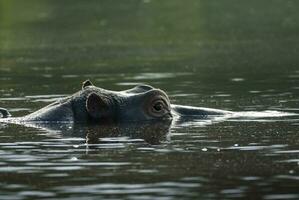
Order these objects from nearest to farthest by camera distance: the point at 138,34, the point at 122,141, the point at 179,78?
1. the point at 122,141
2. the point at 179,78
3. the point at 138,34

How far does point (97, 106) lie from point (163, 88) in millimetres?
5541

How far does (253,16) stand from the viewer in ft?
136

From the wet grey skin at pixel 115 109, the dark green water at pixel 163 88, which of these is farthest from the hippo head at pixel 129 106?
the dark green water at pixel 163 88

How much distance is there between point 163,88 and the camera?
21.2 metres

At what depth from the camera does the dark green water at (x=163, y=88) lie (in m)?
11.5

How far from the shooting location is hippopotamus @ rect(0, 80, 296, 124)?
15.8m

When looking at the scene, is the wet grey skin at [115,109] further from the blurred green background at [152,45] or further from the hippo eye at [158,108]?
the blurred green background at [152,45]

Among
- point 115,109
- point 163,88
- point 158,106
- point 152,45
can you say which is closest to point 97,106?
A: point 115,109

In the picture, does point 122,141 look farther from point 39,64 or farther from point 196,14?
point 196,14

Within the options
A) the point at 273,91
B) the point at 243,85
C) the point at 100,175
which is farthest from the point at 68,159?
the point at 243,85

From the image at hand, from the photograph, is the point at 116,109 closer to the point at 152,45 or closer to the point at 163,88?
the point at 163,88

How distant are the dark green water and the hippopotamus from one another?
46 cm

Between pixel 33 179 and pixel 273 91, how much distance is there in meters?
8.52

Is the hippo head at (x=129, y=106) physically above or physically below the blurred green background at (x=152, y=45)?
below
